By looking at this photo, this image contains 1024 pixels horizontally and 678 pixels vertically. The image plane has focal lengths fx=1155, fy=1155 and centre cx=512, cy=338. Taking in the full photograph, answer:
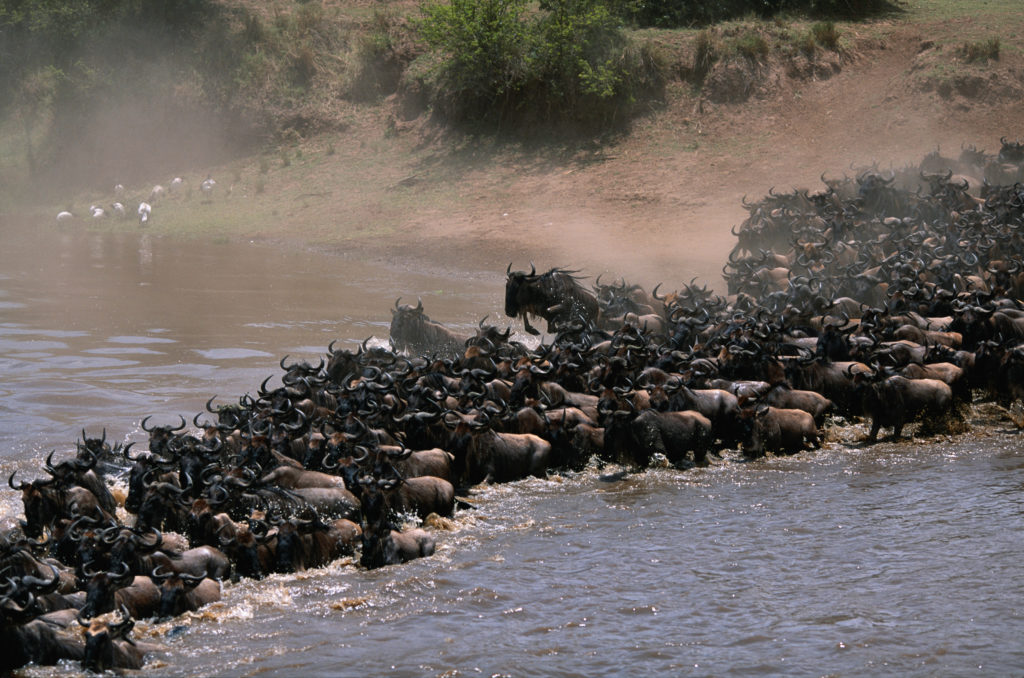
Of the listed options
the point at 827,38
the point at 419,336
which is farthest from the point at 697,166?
the point at 419,336

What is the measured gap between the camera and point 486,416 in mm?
10398

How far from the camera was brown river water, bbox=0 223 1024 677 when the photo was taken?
7.16 m

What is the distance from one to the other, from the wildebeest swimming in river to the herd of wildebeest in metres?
0.03

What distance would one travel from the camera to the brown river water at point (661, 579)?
7.16 metres

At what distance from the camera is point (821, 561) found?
341 inches

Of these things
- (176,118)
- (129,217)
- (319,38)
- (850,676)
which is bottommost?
(850,676)

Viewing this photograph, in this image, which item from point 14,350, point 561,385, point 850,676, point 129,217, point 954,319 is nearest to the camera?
point 850,676

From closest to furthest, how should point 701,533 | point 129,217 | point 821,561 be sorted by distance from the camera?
point 821,561 → point 701,533 → point 129,217

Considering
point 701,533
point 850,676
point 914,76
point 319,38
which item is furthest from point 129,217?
point 850,676

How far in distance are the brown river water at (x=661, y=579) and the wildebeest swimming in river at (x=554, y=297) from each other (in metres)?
3.88

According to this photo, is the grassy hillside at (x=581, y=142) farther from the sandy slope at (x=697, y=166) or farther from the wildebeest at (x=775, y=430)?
the wildebeest at (x=775, y=430)

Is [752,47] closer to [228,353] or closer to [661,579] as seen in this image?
[228,353]

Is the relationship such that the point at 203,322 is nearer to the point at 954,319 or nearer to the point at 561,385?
the point at 561,385

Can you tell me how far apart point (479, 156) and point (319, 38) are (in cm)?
1045
